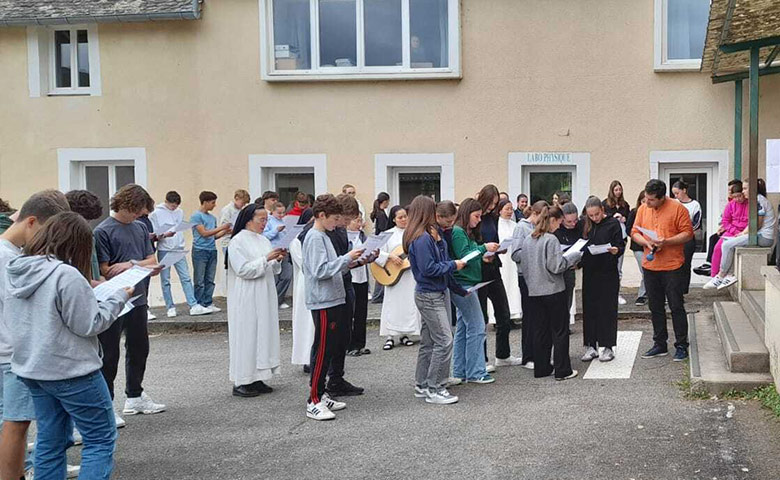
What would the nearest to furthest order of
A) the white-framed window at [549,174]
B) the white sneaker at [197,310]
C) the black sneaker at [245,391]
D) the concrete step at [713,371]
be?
the concrete step at [713,371], the black sneaker at [245,391], the white sneaker at [197,310], the white-framed window at [549,174]

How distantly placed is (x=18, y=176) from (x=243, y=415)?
10.1m

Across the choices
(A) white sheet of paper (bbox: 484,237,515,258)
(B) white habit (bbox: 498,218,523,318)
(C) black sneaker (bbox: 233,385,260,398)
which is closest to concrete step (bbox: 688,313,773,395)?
(A) white sheet of paper (bbox: 484,237,515,258)

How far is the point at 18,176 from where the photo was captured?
15664 mm

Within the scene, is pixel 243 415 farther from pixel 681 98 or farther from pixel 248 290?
pixel 681 98

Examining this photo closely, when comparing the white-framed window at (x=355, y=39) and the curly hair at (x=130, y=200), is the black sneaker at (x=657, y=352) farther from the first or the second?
the white-framed window at (x=355, y=39)

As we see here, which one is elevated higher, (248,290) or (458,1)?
(458,1)

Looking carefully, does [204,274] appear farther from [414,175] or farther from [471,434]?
[471,434]

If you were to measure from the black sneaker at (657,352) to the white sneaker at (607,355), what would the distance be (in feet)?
1.28

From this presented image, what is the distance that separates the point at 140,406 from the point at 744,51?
9100 millimetres

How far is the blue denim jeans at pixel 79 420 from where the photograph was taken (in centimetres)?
471

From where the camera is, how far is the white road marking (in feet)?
28.4

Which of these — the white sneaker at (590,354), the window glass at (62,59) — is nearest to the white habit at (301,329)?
the white sneaker at (590,354)

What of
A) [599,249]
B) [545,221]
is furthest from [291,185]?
A: [599,249]

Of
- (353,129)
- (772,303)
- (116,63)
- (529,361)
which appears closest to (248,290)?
(529,361)
